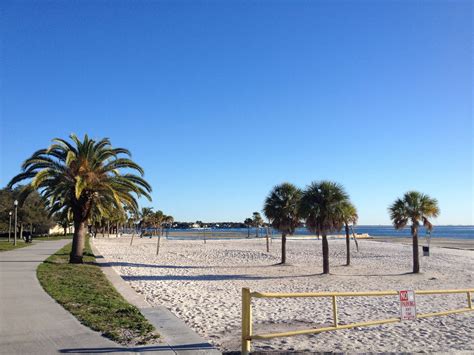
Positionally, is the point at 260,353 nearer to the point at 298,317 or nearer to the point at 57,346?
the point at 57,346

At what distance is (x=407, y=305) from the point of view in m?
8.02

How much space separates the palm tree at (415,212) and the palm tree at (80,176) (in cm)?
1585

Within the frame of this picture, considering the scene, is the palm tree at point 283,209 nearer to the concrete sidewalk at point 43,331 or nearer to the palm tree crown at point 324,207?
the palm tree crown at point 324,207

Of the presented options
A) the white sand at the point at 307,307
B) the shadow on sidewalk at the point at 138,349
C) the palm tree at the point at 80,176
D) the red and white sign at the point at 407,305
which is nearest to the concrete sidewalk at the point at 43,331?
the shadow on sidewalk at the point at 138,349

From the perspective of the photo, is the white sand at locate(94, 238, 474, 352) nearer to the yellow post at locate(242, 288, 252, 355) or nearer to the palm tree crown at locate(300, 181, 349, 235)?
the yellow post at locate(242, 288, 252, 355)

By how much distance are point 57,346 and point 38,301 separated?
4402 mm

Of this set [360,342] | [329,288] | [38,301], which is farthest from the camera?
[329,288]

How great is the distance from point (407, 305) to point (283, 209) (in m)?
20.2

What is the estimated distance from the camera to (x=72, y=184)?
2141 centimetres

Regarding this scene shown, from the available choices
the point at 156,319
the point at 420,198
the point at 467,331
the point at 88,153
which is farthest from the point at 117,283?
the point at 420,198

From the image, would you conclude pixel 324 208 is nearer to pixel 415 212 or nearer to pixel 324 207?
pixel 324 207

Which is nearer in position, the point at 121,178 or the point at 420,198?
the point at 121,178

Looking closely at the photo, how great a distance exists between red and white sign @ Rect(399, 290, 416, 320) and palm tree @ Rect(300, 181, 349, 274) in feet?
48.6

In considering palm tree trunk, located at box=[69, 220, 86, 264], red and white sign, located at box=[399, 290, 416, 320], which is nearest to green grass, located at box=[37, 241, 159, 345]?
red and white sign, located at box=[399, 290, 416, 320]
